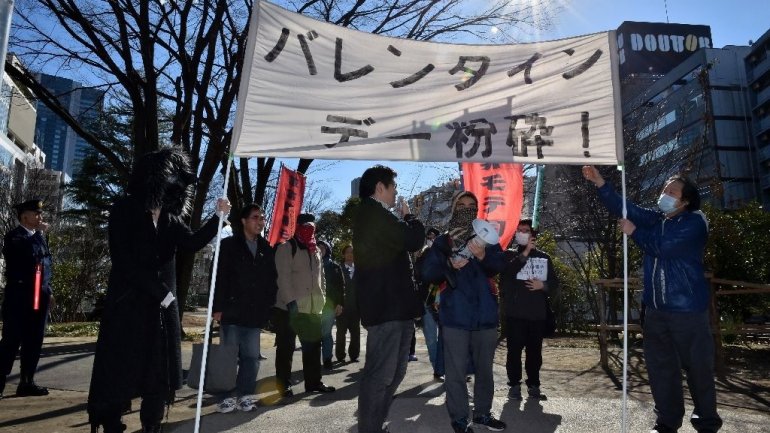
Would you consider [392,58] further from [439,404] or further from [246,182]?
[246,182]

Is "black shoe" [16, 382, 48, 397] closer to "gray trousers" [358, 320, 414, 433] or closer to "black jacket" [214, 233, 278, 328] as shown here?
"black jacket" [214, 233, 278, 328]

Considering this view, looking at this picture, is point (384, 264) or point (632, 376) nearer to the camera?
point (384, 264)

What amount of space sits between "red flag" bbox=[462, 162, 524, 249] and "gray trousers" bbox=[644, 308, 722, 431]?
2030mm

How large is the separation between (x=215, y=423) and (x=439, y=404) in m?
2.13

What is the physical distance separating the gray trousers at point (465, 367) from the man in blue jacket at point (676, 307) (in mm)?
1222

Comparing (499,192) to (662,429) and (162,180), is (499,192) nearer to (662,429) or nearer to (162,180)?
(662,429)

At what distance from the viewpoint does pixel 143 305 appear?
11.2 feet

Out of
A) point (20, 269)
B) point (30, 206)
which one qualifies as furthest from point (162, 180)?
point (30, 206)

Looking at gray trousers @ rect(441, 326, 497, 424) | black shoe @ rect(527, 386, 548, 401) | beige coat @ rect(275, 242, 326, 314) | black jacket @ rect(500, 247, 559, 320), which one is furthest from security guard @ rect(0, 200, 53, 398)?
black shoe @ rect(527, 386, 548, 401)

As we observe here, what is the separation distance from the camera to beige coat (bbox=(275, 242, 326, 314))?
5.80 metres

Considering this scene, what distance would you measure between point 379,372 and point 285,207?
565 cm

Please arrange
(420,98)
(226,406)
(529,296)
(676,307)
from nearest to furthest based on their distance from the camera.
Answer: (676,307), (420,98), (226,406), (529,296)

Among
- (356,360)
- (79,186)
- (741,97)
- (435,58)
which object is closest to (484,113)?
(435,58)

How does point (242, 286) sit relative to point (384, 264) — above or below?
below
